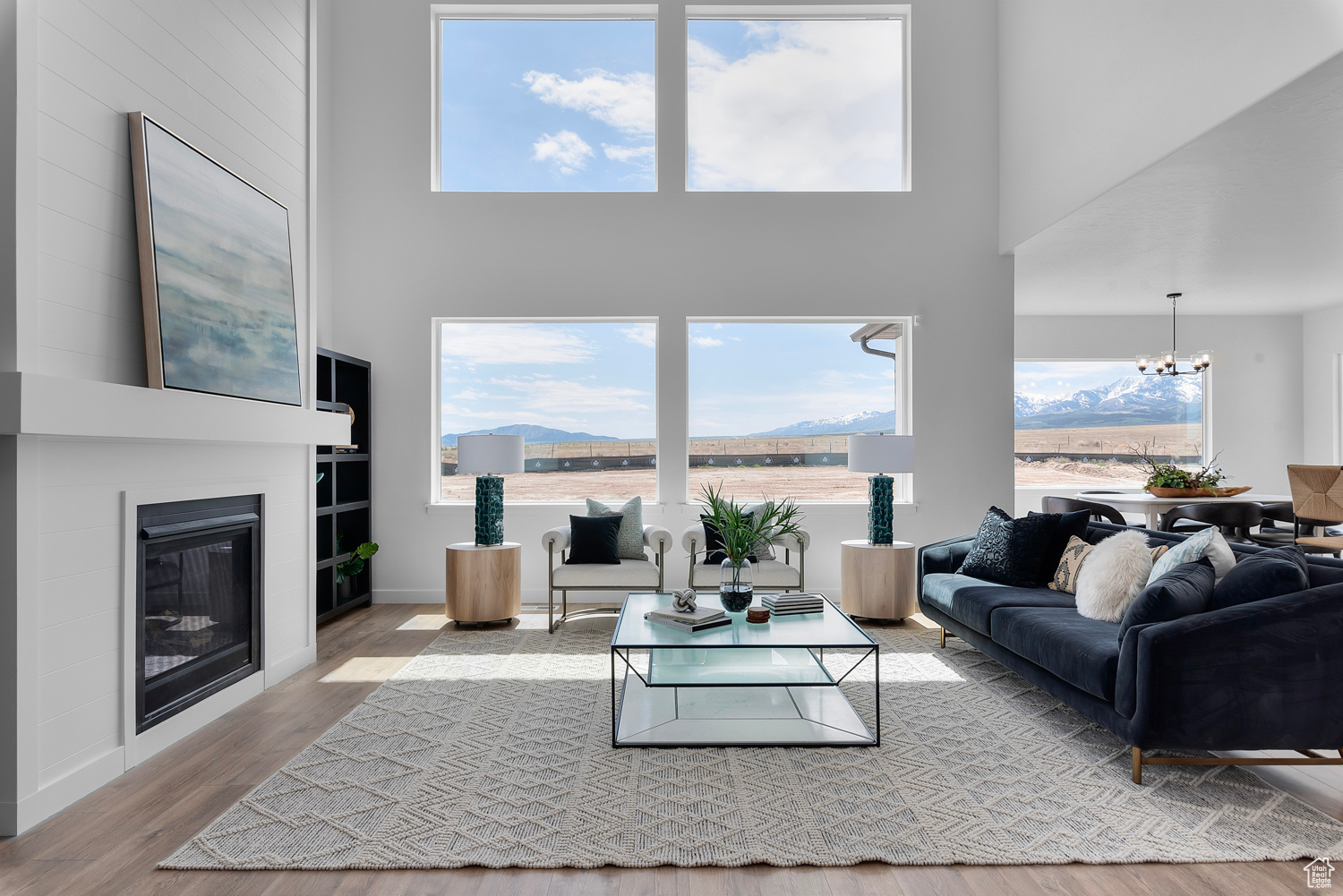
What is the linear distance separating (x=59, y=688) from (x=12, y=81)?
189 centimetres

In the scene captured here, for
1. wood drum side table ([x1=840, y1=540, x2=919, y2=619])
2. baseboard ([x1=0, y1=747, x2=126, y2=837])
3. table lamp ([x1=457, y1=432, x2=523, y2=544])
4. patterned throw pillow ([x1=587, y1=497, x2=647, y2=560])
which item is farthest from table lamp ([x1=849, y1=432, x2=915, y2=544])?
baseboard ([x1=0, y1=747, x2=126, y2=837])

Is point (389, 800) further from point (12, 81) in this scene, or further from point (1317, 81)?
point (1317, 81)

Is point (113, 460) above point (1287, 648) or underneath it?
above

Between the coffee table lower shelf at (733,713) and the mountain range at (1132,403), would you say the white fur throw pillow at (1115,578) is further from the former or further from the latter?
the mountain range at (1132,403)

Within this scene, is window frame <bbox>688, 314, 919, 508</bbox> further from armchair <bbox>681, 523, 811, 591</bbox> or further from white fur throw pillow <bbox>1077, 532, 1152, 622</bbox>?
white fur throw pillow <bbox>1077, 532, 1152, 622</bbox>

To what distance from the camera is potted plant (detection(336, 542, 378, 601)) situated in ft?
17.8

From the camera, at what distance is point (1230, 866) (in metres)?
2.15

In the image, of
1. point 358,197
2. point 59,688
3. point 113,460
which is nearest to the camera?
point 59,688

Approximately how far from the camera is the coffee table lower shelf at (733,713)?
297 cm

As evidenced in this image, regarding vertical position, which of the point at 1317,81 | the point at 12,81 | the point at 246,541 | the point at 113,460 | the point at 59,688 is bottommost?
the point at 59,688

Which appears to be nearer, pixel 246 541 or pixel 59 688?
pixel 59 688

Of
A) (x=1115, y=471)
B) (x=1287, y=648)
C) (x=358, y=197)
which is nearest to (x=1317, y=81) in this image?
(x=1287, y=648)

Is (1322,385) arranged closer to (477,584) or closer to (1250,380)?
(1250,380)

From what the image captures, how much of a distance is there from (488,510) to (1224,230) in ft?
17.7
